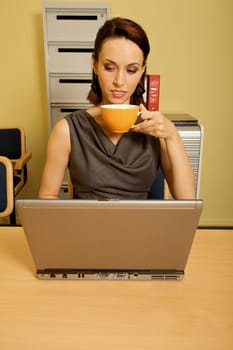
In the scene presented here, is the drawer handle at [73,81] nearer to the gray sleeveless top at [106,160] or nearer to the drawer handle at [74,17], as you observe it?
the drawer handle at [74,17]

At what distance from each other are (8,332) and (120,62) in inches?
29.4

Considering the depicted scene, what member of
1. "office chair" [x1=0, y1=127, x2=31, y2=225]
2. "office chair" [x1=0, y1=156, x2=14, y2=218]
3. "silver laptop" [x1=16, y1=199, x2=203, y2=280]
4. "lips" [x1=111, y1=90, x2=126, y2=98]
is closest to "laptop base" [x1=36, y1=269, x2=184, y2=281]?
"silver laptop" [x1=16, y1=199, x2=203, y2=280]

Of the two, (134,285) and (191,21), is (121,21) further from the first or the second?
(191,21)

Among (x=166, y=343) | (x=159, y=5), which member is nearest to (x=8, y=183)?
(x=166, y=343)

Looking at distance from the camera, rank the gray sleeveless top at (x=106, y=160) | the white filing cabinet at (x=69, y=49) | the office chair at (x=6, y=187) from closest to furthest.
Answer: the gray sleeveless top at (x=106, y=160), the office chair at (x=6, y=187), the white filing cabinet at (x=69, y=49)

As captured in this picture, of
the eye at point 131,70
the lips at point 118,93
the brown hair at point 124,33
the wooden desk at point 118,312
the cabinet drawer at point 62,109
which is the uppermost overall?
the brown hair at point 124,33

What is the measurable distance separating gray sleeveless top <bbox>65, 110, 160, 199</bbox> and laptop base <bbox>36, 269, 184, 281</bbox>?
40cm

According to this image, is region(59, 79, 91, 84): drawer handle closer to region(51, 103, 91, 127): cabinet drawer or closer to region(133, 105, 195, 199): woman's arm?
region(51, 103, 91, 127): cabinet drawer

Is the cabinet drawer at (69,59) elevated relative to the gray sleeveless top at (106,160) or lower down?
elevated

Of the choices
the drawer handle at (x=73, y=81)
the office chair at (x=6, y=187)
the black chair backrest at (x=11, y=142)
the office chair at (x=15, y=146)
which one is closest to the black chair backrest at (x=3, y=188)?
the office chair at (x=6, y=187)

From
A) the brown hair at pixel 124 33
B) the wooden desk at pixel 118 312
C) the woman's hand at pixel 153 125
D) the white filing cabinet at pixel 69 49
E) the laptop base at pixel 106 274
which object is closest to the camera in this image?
the wooden desk at pixel 118 312

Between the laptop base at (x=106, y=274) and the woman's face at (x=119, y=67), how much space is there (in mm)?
509

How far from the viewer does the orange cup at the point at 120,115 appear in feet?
2.57

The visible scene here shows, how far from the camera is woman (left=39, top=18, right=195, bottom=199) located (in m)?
1.05
